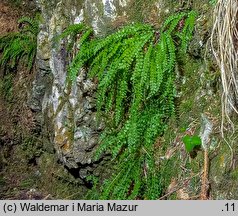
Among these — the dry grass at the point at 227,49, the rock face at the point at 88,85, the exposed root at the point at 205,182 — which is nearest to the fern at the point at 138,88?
the rock face at the point at 88,85

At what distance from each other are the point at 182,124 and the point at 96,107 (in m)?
0.88

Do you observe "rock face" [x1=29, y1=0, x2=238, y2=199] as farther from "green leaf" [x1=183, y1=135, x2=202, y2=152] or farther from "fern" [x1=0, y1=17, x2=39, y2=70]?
"fern" [x1=0, y1=17, x2=39, y2=70]

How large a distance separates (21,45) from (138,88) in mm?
2228

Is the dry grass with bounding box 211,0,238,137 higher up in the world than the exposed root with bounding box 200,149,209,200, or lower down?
higher up

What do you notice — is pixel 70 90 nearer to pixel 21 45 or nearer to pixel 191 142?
pixel 21 45

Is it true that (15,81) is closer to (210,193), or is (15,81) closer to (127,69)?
(127,69)

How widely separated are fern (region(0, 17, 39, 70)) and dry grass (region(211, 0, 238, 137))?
2631 millimetres

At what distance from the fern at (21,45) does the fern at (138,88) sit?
1578 mm

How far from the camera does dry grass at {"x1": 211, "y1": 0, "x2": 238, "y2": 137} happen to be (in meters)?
2.95

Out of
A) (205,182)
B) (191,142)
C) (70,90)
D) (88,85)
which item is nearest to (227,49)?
(191,142)

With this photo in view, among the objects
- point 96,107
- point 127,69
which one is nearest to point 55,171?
point 96,107

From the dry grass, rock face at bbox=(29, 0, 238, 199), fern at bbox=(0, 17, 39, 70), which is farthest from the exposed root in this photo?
fern at bbox=(0, 17, 39, 70)

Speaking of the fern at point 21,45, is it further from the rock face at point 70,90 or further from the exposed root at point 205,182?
the exposed root at point 205,182

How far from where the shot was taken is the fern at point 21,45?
5023 millimetres
